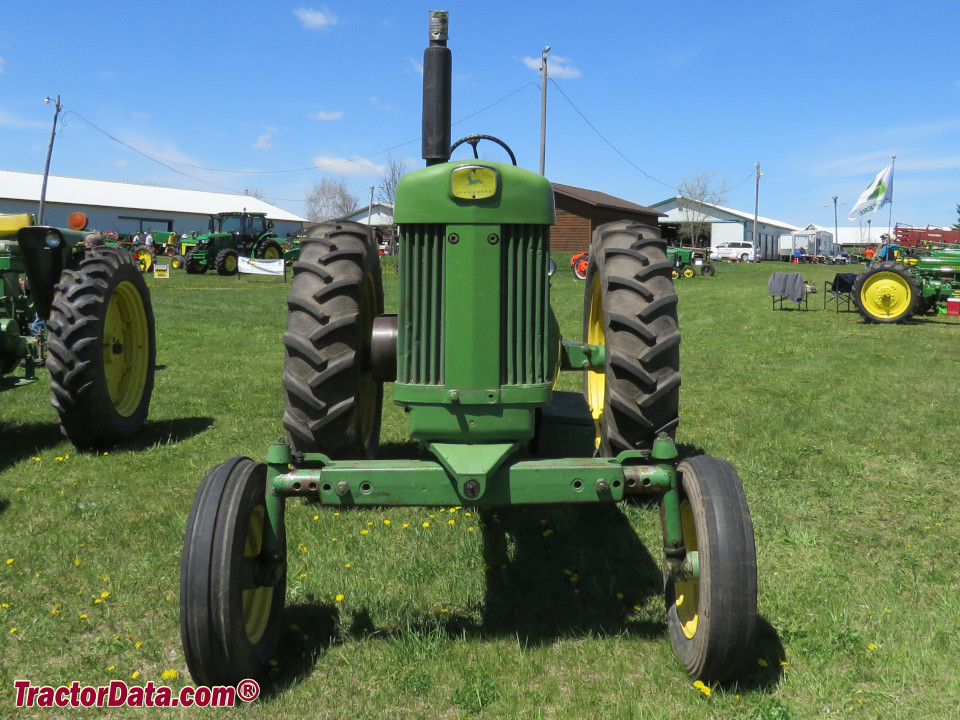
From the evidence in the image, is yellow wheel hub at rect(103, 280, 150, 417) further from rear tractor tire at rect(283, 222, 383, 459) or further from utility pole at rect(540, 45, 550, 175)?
utility pole at rect(540, 45, 550, 175)

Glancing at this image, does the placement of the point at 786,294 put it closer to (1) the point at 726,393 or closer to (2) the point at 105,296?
(1) the point at 726,393

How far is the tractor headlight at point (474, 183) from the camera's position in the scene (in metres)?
3.24

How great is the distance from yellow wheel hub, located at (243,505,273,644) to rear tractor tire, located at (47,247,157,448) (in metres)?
3.20

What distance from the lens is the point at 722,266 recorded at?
148 ft

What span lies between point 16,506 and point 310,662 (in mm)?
2781

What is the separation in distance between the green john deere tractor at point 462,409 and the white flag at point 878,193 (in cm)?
3525

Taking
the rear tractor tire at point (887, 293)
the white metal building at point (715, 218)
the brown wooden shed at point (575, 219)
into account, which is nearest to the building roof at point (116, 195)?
the brown wooden shed at point (575, 219)

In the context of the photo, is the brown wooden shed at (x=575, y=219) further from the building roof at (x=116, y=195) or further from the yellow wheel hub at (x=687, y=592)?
the yellow wheel hub at (x=687, y=592)

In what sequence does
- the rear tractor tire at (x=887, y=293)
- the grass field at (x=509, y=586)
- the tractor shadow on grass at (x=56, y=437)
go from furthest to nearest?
the rear tractor tire at (x=887, y=293)
the tractor shadow on grass at (x=56, y=437)
the grass field at (x=509, y=586)

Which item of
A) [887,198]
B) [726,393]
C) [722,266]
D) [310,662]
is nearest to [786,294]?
[726,393]

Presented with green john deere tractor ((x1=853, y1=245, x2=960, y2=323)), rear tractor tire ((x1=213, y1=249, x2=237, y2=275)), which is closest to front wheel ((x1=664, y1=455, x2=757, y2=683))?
green john deere tractor ((x1=853, y1=245, x2=960, y2=323))

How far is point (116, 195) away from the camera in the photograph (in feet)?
204

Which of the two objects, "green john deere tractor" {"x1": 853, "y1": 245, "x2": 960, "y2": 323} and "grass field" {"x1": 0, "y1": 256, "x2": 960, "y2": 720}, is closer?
"grass field" {"x1": 0, "y1": 256, "x2": 960, "y2": 720}

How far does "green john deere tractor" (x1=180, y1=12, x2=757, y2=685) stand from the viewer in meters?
2.78
